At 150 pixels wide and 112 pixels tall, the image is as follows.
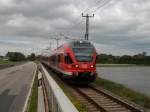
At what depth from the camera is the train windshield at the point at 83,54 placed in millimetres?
26953

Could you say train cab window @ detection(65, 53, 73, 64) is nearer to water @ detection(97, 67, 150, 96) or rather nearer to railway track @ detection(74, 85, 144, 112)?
water @ detection(97, 67, 150, 96)

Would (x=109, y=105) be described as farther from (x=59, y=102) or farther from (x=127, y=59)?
(x=127, y=59)

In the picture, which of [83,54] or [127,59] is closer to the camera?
[83,54]

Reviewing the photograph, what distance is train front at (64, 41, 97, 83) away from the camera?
26.5 meters

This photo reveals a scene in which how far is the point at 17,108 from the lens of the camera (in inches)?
638

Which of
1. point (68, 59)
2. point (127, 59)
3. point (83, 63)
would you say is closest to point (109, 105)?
point (83, 63)

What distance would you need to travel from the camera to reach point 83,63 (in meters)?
26.7

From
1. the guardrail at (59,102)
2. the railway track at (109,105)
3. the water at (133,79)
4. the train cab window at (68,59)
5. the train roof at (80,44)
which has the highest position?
the train roof at (80,44)

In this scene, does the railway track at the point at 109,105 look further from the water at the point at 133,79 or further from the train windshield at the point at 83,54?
the water at the point at 133,79

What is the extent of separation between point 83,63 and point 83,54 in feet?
2.42

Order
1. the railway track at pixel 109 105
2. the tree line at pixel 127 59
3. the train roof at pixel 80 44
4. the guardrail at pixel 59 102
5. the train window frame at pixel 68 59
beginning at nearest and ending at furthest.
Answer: the guardrail at pixel 59 102, the railway track at pixel 109 105, the train window frame at pixel 68 59, the train roof at pixel 80 44, the tree line at pixel 127 59

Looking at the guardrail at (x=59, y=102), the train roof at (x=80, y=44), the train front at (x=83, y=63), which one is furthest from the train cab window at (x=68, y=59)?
the guardrail at (x=59, y=102)

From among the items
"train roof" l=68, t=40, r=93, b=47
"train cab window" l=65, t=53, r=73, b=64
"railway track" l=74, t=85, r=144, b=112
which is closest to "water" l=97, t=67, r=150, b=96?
"train roof" l=68, t=40, r=93, b=47

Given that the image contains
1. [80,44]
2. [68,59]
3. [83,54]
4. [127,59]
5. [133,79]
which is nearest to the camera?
[83,54]
